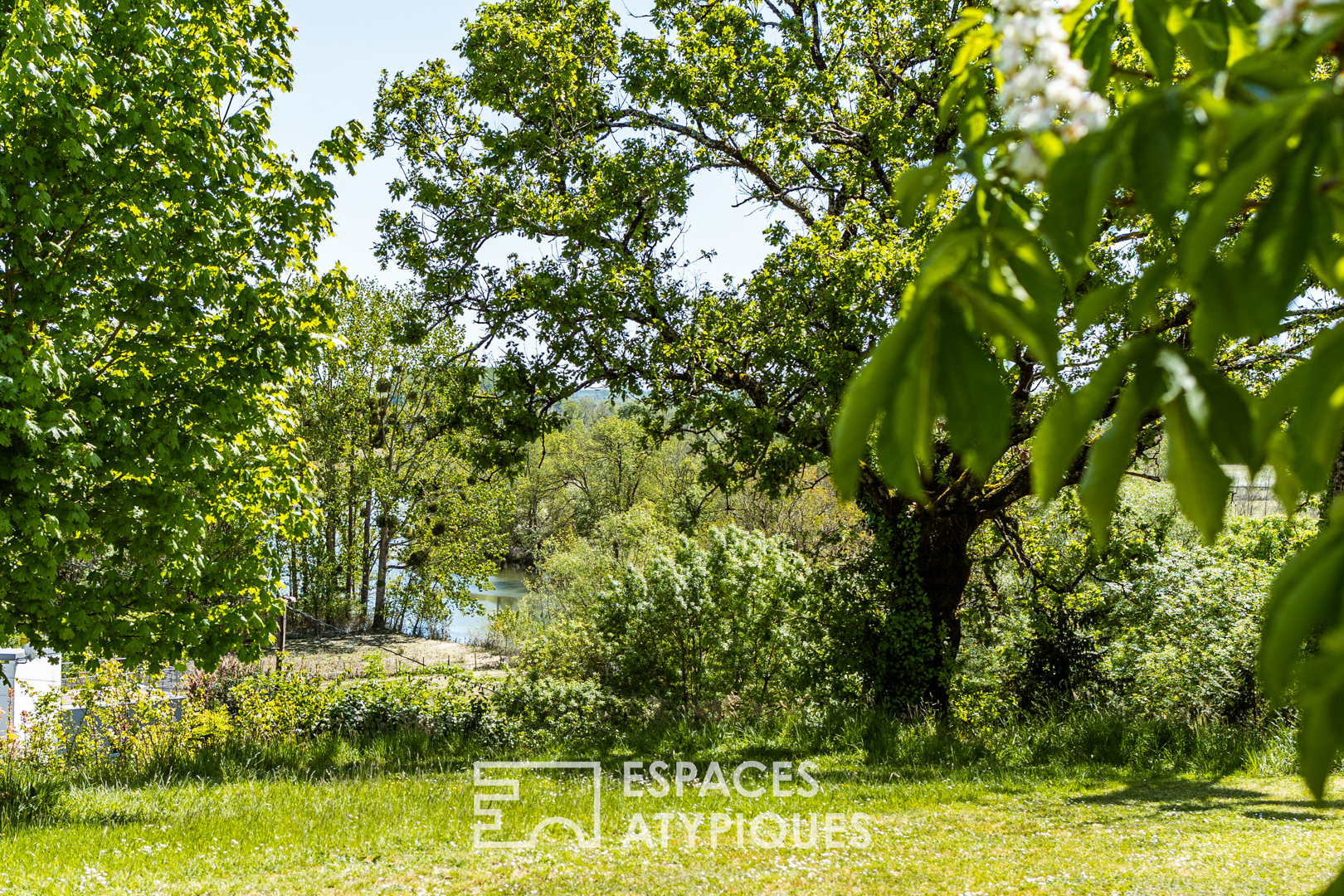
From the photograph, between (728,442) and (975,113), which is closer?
(975,113)

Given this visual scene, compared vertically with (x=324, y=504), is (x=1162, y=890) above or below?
below

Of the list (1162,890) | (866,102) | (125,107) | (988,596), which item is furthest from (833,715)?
(125,107)

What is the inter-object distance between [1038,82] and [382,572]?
2786 centimetres

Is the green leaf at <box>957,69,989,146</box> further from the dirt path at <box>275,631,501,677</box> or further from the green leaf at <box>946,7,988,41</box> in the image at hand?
the dirt path at <box>275,631,501,677</box>

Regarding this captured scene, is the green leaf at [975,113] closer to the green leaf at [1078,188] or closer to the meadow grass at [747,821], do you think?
the green leaf at [1078,188]

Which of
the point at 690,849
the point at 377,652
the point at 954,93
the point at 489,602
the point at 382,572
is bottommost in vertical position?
the point at 690,849

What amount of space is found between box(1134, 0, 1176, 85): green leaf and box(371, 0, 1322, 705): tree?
797cm

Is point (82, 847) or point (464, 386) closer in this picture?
point (82, 847)

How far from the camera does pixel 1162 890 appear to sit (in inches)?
199

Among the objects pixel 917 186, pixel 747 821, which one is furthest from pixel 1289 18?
pixel 747 821

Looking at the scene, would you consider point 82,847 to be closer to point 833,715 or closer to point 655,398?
point 655,398

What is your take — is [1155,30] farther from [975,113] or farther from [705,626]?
[705,626]

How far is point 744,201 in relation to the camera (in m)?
12.2

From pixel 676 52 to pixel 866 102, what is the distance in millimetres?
2466
